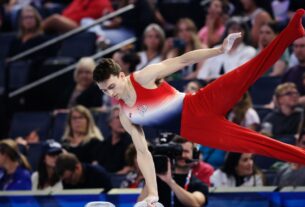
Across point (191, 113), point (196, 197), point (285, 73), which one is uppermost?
point (285, 73)

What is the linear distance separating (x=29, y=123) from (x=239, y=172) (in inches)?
137

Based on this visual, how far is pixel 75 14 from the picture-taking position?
46.8ft

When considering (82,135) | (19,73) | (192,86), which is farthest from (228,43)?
(19,73)

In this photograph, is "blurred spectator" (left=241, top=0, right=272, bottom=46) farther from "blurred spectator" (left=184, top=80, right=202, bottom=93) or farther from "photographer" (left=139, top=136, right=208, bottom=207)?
"photographer" (left=139, top=136, right=208, bottom=207)

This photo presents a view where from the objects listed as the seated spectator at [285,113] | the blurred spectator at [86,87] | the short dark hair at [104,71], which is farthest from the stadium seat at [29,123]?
the short dark hair at [104,71]

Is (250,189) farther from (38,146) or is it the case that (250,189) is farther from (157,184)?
(38,146)

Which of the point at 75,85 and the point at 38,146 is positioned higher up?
the point at 75,85

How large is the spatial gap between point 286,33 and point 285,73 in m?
3.35

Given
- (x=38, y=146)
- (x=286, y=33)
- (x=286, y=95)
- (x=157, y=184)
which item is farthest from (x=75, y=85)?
(x=286, y=33)

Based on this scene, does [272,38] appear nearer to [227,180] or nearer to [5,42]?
[227,180]

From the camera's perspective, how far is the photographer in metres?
9.10

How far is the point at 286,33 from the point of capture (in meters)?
8.44

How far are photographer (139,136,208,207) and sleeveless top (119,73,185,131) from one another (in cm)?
43

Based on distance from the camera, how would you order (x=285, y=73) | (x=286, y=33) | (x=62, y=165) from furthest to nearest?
(x=285, y=73), (x=62, y=165), (x=286, y=33)
